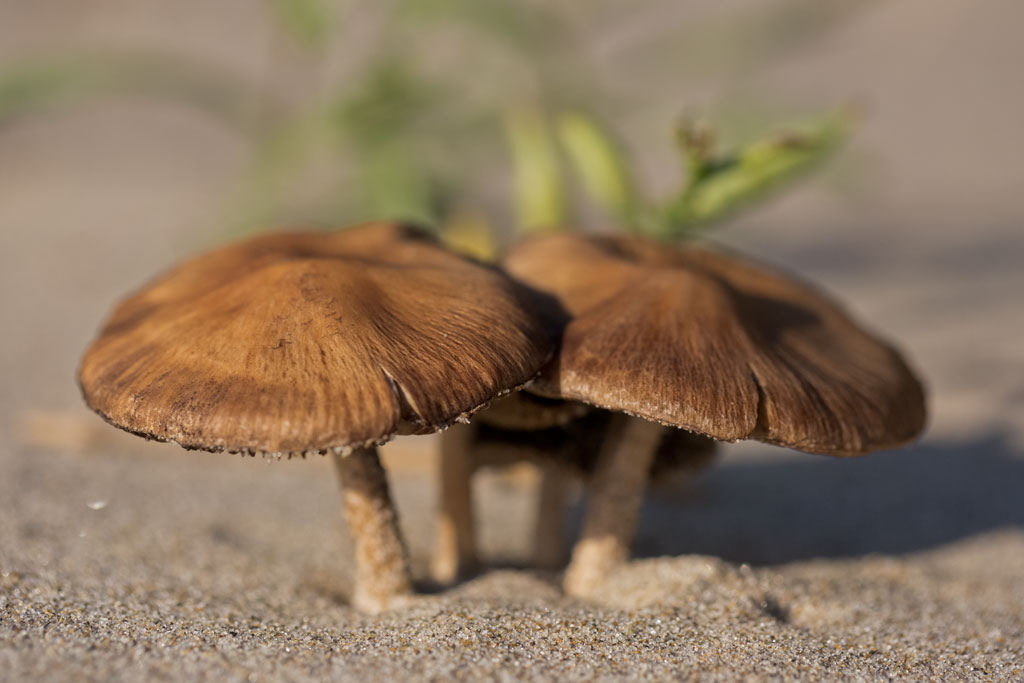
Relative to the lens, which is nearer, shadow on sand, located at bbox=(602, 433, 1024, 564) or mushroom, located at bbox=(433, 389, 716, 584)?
mushroom, located at bbox=(433, 389, 716, 584)

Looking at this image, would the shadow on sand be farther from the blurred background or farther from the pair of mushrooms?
the pair of mushrooms

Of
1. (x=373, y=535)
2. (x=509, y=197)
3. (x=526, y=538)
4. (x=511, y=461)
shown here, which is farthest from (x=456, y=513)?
(x=509, y=197)

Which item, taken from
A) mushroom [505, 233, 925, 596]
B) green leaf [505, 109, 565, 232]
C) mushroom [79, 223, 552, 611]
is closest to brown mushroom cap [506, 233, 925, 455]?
mushroom [505, 233, 925, 596]

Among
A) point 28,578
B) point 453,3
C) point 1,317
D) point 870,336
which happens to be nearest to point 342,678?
point 28,578

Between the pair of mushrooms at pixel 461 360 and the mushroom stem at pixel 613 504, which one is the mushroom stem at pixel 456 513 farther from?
the mushroom stem at pixel 613 504

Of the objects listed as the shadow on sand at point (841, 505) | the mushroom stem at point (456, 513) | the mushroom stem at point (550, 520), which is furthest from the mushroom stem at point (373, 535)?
the shadow on sand at point (841, 505)

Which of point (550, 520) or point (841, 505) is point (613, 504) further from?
point (841, 505)
